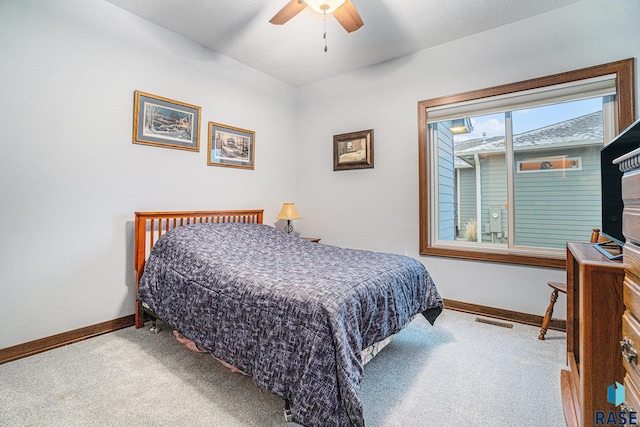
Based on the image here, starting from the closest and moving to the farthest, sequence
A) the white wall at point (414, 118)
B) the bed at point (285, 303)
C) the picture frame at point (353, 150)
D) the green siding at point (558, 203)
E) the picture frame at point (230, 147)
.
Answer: the bed at point (285, 303)
the white wall at point (414, 118)
the green siding at point (558, 203)
the picture frame at point (230, 147)
the picture frame at point (353, 150)

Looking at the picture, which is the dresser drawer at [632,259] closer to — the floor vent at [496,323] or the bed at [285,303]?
the bed at [285,303]

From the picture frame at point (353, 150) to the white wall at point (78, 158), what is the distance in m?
1.68

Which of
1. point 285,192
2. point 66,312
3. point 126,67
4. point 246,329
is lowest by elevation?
point 66,312

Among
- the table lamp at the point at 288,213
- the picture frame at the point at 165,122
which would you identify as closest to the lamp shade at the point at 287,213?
the table lamp at the point at 288,213

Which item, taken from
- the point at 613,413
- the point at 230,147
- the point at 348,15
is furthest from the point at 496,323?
the point at 230,147

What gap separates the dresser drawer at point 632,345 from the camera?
803 mm

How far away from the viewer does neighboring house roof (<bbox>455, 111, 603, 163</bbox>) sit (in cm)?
253

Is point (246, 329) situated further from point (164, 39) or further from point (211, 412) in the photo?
point (164, 39)

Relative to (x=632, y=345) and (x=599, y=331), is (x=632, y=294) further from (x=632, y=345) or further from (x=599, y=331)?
(x=599, y=331)

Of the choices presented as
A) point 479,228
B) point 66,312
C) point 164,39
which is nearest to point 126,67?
point 164,39

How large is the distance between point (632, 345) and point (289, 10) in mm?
2518

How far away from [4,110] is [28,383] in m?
1.81

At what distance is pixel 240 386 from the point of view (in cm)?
174

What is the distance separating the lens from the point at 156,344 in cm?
227
